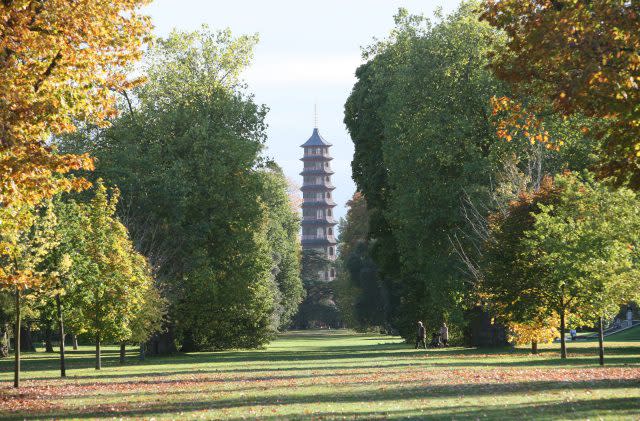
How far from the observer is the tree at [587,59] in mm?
14883

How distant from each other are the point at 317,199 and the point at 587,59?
17318cm

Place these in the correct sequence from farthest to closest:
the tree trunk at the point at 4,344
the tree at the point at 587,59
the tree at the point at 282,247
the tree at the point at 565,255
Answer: the tree at the point at 282,247 < the tree trunk at the point at 4,344 < the tree at the point at 565,255 < the tree at the point at 587,59

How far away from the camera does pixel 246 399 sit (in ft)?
67.3

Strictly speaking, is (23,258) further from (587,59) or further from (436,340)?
(436,340)

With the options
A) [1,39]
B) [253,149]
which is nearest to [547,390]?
[1,39]

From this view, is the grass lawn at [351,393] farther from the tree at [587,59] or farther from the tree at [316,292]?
the tree at [316,292]

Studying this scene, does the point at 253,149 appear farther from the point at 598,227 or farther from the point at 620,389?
the point at 620,389

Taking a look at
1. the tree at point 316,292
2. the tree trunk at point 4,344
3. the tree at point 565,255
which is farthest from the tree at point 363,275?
the tree at point 316,292

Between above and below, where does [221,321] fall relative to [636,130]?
below

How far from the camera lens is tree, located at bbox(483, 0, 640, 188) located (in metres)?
14.9

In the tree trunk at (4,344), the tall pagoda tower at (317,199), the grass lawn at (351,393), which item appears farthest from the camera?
the tall pagoda tower at (317,199)

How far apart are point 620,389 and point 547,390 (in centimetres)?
141

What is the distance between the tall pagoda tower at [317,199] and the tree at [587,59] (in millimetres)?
165682

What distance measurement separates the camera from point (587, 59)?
15.4 meters
